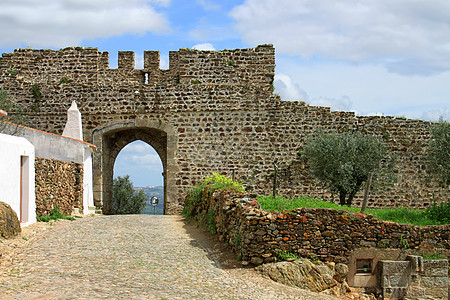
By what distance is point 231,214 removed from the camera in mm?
11469

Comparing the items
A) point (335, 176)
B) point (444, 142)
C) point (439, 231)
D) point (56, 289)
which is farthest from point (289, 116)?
point (56, 289)

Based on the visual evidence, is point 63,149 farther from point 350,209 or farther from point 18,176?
point 350,209

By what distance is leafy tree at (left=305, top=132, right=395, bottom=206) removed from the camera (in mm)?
16781

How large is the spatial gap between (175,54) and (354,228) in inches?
494

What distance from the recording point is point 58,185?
14.9m

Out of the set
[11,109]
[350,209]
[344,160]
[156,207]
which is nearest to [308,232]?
[350,209]

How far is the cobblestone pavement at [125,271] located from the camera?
7676mm

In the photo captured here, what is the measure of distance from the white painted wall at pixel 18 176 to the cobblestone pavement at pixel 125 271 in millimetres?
Answer: 913

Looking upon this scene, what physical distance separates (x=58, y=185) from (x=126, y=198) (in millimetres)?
19529

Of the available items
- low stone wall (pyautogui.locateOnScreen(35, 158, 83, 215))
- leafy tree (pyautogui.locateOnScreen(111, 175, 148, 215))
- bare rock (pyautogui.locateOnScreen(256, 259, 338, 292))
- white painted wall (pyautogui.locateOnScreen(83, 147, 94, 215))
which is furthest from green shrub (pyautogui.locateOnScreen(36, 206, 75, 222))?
leafy tree (pyautogui.locateOnScreen(111, 175, 148, 215))

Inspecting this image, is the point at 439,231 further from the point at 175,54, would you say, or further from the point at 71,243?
the point at 175,54

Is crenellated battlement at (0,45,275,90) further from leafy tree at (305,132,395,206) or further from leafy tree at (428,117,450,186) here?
leafy tree at (428,117,450,186)

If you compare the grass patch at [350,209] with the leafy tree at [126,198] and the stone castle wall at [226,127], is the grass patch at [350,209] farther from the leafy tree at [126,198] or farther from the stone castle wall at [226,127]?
the leafy tree at [126,198]

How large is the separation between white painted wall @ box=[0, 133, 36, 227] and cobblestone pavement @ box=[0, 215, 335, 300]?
35.9 inches
